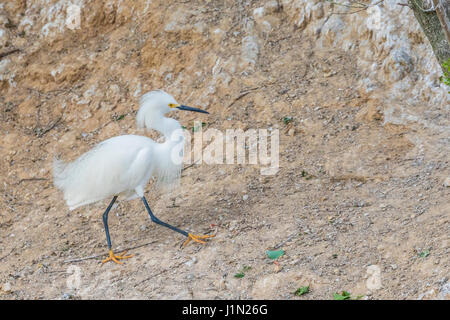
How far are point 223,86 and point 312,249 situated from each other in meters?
3.23

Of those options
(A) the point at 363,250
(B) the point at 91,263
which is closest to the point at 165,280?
(B) the point at 91,263

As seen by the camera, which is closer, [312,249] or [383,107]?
[312,249]

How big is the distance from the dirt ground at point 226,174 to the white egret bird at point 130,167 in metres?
0.43

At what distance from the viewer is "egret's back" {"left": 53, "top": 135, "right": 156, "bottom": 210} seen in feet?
18.0

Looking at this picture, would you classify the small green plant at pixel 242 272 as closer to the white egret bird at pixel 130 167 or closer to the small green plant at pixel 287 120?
the white egret bird at pixel 130 167

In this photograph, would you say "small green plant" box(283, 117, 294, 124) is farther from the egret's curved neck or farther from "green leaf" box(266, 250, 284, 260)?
"green leaf" box(266, 250, 284, 260)

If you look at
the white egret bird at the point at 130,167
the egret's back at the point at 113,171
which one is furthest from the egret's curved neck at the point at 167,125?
the egret's back at the point at 113,171

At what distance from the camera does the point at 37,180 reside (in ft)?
23.4

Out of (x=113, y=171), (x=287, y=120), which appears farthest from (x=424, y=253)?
(x=113, y=171)

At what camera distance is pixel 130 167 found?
548cm

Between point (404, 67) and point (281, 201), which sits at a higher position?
point (404, 67)

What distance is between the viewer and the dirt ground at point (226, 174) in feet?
14.8

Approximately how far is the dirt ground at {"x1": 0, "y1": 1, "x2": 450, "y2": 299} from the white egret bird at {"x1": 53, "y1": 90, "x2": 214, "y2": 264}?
1.42ft

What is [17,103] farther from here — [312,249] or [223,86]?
[312,249]
